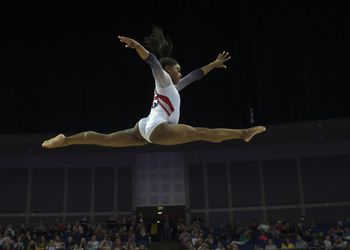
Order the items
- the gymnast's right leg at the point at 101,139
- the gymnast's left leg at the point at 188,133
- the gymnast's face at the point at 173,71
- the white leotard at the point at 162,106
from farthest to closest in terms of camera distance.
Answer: the gymnast's face at the point at 173,71
the gymnast's right leg at the point at 101,139
the white leotard at the point at 162,106
the gymnast's left leg at the point at 188,133

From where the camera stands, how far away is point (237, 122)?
16344mm

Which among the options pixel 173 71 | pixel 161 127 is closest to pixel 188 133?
pixel 161 127

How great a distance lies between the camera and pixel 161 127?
4.98 m

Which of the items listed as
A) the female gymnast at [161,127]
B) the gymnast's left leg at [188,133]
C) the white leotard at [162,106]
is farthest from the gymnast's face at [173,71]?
the gymnast's left leg at [188,133]

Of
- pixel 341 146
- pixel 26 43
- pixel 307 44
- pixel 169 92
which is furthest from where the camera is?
pixel 341 146

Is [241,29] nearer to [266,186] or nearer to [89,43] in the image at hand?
[89,43]

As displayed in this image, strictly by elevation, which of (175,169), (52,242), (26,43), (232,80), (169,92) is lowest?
(52,242)

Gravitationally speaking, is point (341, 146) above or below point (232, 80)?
below

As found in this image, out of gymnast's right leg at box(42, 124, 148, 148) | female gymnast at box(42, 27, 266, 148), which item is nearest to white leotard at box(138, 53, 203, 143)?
female gymnast at box(42, 27, 266, 148)

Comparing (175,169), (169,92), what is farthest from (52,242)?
(169,92)

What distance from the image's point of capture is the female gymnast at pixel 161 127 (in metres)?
4.90

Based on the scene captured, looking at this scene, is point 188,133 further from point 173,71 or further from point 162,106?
point 173,71

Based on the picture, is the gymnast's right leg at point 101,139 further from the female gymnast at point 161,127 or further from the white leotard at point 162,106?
the white leotard at point 162,106

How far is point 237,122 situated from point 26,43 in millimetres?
8135
